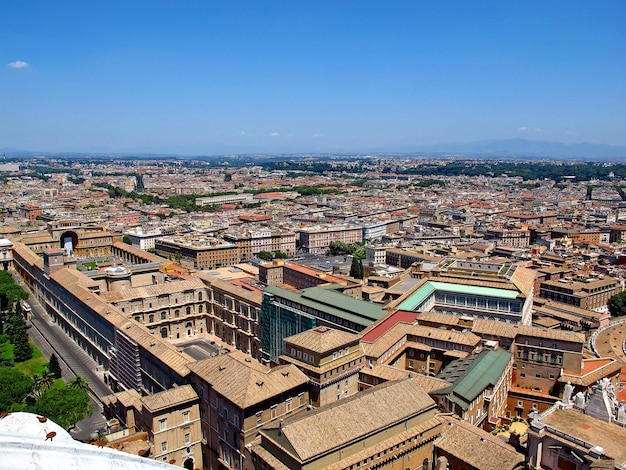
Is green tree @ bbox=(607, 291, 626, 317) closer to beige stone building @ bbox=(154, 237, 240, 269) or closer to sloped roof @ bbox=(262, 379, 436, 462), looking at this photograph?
sloped roof @ bbox=(262, 379, 436, 462)

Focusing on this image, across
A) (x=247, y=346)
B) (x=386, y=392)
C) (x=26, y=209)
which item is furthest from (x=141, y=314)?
(x=26, y=209)

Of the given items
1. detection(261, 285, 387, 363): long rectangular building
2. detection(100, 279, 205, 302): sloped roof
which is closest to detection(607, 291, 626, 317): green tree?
detection(261, 285, 387, 363): long rectangular building

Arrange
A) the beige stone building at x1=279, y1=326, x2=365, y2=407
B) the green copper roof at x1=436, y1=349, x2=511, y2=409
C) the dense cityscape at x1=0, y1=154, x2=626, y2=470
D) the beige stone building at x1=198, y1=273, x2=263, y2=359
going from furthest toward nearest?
1. the beige stone building at x1=198, y1=273, x2=263, y2=359
2. the beige stone building at x1=279, y1=326, x2=365, y2=407
3. the green copper roof at x1=436, y1=349, x2=511, y2=409
4. the dense cityscape at x1=0, y1=154, x2=626, y2=470

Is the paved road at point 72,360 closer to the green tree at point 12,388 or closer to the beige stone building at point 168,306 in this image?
the green tree at point 12,388

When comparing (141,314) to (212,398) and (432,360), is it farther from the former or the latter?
(432,360)

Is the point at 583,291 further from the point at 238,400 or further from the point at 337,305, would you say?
the point at 238,400

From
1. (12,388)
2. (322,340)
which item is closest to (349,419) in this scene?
(322,340)

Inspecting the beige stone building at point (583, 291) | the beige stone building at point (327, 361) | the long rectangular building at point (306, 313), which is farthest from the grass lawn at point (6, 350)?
the beige stone building at point (583, 291)
